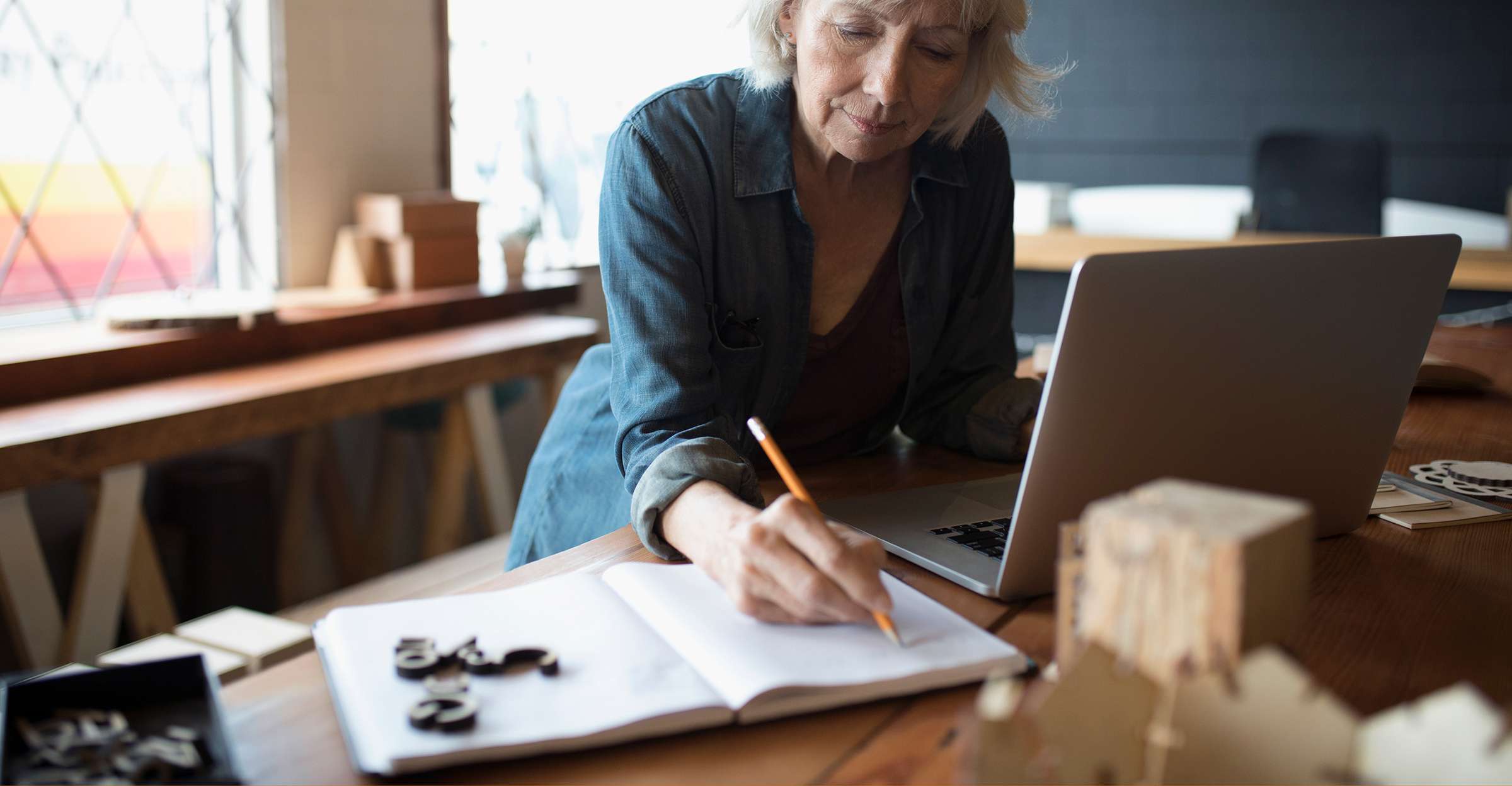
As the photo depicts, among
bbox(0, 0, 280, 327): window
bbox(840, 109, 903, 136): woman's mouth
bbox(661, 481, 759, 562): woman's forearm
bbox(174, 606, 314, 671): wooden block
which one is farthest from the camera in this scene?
bbox(0, 0, 280, 327): window

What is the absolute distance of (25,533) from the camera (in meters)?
1.94

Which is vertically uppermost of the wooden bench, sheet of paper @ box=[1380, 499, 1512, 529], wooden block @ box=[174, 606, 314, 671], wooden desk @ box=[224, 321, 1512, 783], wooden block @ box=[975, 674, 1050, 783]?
wooden block @ box=[975, 674, 1050, 783]

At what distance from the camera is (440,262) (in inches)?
121

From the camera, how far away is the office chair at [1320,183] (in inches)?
174

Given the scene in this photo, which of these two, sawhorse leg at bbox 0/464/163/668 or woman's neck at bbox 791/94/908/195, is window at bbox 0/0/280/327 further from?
woman's neck at bbox 791/94/908/195

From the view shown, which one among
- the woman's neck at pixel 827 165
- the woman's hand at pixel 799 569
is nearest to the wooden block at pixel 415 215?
the woman's neck at pixel 827 165

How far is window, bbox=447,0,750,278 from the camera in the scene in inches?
141

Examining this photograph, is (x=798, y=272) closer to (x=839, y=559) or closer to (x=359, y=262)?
(x=839, y=559)

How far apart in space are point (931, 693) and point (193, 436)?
5.84 ft

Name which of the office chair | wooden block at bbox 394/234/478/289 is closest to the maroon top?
wooden block at bbox 394/234/478/289

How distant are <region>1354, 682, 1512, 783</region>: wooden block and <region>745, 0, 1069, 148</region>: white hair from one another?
86 cm

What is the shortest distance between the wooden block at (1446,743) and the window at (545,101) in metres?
2.91

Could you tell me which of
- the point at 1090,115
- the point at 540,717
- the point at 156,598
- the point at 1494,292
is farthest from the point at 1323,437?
the point at 1090,115

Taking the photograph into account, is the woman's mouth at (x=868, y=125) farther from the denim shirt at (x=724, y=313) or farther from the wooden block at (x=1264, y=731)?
the wooden block at (x=1264, y=731)
